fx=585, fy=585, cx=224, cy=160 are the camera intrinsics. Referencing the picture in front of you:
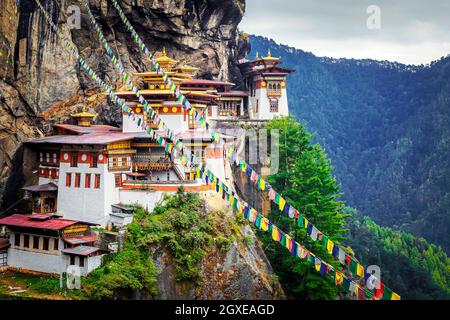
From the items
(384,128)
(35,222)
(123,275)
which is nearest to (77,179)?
→ (35,222)

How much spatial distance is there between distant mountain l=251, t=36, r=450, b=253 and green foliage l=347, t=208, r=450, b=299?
364 inches

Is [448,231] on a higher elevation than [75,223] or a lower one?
lower

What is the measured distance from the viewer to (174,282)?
2916 centimetres

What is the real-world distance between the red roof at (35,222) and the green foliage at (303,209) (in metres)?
12.6

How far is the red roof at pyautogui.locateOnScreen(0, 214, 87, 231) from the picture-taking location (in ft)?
99.3

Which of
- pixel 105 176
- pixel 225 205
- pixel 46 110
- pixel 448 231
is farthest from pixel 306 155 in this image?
pixel 448 231

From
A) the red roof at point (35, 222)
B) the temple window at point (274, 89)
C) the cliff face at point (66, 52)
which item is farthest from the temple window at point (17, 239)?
the temple window at point (274, 89)

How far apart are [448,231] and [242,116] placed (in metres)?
41.8

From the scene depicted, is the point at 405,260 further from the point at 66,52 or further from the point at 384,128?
the point at 384,128

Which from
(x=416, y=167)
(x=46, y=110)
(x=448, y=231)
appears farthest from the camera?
(x=416, y=167)

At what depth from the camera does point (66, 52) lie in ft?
124

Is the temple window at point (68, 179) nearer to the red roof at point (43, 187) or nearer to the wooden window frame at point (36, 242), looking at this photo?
the red roof at point (43, 187)
